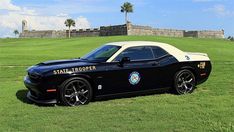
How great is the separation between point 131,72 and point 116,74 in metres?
0.40

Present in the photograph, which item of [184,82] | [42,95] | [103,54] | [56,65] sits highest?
[103,54]

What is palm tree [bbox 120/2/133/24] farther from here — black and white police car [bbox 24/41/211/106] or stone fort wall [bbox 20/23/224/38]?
black and white police car [bbox 24/41/211/106]

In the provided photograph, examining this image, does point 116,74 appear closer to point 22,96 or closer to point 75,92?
point 75,92

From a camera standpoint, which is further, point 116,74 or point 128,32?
point 128,32

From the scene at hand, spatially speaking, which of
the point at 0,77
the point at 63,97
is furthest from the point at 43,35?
the point at 63,97

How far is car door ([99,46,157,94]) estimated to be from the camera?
30.7 feet

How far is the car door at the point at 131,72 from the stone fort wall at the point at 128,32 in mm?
74328

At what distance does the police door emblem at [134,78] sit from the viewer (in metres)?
9.56

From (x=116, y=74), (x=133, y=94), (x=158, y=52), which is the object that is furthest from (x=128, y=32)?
(x=116, y=74)

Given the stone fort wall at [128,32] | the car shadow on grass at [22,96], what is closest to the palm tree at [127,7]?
the stone fort wall at [128,32]

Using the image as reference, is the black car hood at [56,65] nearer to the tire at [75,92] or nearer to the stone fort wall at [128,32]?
the tire at [75,92]

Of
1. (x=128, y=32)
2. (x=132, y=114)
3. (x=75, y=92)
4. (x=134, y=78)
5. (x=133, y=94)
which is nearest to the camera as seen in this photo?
(x=132, y=114)

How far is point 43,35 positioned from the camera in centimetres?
9850

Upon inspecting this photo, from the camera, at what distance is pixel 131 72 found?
9.55 m
